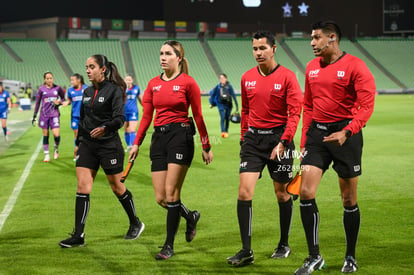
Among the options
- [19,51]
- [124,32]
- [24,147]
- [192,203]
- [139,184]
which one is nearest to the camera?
[192,203]

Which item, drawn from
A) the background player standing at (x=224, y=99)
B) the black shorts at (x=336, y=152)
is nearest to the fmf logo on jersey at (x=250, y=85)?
the black shorts at (x=336, y=152)

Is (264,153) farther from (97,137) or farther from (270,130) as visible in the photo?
(97,137)

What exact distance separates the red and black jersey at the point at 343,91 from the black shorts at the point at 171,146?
1436 mm

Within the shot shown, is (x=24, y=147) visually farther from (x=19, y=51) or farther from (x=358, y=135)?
(x=19, y=51)

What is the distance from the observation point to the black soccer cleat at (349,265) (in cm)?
595

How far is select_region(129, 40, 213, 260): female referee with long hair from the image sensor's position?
6.64 meters

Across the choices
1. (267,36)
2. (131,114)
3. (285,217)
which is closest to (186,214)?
(285,217)

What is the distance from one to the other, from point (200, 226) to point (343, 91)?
128 inches

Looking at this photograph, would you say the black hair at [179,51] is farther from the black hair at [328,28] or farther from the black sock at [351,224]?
the black sock at [351,224]

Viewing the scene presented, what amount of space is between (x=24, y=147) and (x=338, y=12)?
182ft

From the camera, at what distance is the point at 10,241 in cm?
748

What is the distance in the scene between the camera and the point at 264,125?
6367 millimetres

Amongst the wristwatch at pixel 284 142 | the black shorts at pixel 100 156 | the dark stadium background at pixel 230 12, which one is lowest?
the black shorts at pixel 100 156

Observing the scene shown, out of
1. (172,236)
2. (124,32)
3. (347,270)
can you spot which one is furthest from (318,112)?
(124,32)
